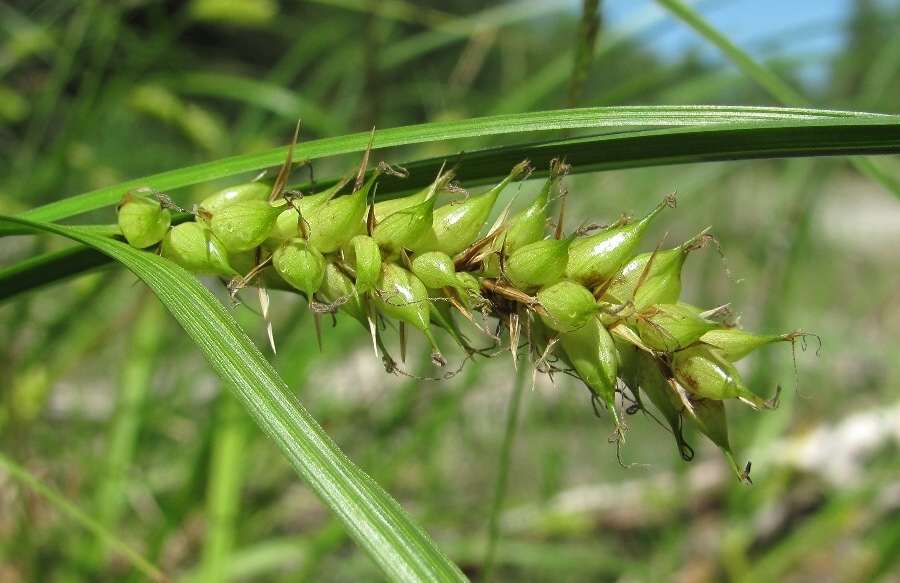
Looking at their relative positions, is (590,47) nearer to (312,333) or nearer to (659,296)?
(659,296)

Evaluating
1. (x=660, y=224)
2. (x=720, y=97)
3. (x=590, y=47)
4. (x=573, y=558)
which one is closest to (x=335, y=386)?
(x=573, y=558)

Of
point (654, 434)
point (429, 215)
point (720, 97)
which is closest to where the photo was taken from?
point (429, 215)

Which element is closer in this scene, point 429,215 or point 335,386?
point 429,215

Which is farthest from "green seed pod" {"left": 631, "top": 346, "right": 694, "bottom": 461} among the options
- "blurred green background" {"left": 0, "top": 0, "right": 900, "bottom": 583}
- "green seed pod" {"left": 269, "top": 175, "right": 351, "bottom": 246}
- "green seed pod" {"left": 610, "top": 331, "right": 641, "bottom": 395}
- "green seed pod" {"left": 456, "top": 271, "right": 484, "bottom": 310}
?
"blurred green background" {"left": 0, "top": 0, "right": 900, "bottom": 583}

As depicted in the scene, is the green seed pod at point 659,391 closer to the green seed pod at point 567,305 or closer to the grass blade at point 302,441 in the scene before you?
the green seed pod at point 567,305

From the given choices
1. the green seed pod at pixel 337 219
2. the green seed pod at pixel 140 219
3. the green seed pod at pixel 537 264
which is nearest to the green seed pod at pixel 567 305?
the green seed pod at pixel 537 264

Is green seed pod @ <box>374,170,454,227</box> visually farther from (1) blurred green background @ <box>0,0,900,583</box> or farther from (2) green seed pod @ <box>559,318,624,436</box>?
(1) blurred green background @ <box>0,0,900,583</box>
